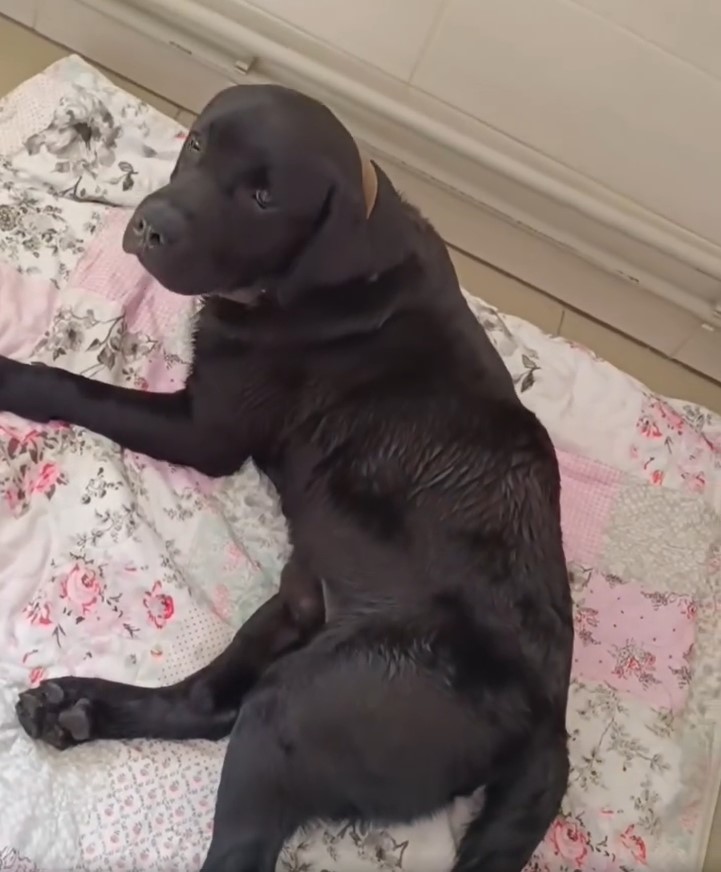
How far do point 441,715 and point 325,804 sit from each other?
0.18 m

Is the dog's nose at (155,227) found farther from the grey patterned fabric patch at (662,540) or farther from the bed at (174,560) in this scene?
the grey patterned fabric patch at (662,540)

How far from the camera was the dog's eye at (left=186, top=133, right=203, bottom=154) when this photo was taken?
1412mm

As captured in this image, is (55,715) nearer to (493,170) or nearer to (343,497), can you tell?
(343,497)

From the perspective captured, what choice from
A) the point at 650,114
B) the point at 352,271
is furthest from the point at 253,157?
the point at 650,114

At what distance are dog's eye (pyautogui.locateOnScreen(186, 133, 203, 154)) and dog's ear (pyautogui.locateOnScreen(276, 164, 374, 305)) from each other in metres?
0.17

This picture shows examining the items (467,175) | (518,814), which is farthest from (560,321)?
(518,814)

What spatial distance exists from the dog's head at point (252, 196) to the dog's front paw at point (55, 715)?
0.55 metres

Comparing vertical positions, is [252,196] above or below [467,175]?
above

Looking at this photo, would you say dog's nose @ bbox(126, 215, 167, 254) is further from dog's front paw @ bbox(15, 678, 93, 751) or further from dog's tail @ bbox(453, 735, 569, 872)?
dog's tail @ bbox(453, 735, 569, 872)

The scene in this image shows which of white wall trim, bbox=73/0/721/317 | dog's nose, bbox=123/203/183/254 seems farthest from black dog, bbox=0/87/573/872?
white wall trim, bbox=73/0/721/317

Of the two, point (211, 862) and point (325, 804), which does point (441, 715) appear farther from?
point (211, 862)

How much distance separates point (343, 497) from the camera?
61.7 inches

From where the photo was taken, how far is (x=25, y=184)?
6.48 feet

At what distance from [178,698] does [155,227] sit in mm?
626
